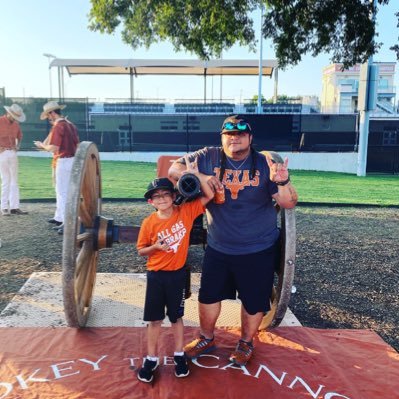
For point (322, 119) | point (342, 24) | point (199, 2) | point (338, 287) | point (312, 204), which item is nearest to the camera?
point (338, 287)

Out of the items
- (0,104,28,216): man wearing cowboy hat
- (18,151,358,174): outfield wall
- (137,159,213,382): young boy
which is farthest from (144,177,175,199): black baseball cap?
(18,151,358,174): outfield wall

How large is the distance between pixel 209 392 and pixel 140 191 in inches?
341

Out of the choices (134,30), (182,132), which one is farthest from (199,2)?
(182,132)

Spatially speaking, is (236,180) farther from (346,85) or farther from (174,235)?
(346,85)

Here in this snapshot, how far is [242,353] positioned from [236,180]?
3.74ft

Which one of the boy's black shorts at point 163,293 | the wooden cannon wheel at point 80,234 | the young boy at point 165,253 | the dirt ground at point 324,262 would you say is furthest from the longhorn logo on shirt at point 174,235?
the dirt ground at point 324,262

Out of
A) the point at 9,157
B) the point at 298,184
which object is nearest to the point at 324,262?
the point at 9,157

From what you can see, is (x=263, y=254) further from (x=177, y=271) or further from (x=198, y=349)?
(x=198, y=349)

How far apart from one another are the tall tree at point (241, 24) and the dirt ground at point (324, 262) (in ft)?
10.5

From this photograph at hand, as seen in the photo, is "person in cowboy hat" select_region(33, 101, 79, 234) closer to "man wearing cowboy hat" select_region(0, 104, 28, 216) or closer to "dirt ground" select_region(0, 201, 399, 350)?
"dirt ground" select_region(0, 201, 399, 350)

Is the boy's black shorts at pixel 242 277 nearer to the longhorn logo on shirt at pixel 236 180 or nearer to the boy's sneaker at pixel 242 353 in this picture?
the boy's sneaker at pixel 242 353

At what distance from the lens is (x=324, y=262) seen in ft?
18.2

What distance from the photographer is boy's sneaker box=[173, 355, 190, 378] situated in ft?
9.33

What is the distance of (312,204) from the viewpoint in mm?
9812
